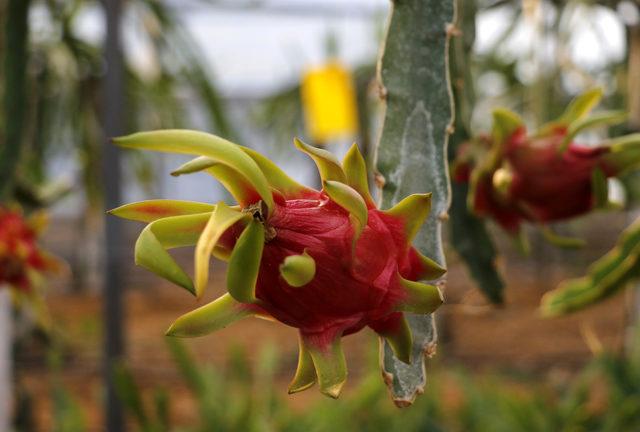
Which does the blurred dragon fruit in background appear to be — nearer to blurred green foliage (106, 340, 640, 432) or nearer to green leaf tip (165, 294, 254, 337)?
green leaf tip (165, 294, 254, 337)

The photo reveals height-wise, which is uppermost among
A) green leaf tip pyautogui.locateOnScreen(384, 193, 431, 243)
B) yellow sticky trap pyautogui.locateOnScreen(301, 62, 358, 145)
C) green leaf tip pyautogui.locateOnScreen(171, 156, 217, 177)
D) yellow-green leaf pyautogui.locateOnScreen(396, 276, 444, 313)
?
green leaf tip pyautogui.locateOnScreen(171, 156, 217, 177)

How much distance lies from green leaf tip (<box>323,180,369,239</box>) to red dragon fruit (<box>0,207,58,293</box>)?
1.61 ft

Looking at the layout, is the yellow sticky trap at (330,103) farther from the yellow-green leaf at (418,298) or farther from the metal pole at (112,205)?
the yellow-green leaf at (418,298)

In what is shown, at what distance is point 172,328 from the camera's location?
0.82ft

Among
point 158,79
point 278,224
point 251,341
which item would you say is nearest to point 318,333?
point 278,224

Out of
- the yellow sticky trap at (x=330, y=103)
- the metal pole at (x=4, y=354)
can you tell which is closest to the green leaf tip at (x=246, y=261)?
the metal pole at (x=4, y=354)

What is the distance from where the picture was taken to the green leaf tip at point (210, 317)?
25 cm

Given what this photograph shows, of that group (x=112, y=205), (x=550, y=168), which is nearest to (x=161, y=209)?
(x=550, y=168)

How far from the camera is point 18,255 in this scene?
672 millimetres

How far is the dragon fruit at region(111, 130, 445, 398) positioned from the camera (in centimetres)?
23

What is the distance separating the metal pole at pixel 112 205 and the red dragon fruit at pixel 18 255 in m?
0.59

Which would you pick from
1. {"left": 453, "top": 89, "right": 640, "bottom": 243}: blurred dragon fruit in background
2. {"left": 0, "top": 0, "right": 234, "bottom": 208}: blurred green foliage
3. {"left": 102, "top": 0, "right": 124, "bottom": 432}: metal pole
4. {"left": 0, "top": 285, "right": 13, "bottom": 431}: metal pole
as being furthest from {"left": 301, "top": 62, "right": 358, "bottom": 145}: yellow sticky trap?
{"left": 453, "top": 89, "right": 640, "bottom": 243}: blurred dragon fruit in background

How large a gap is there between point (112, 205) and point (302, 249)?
111cm

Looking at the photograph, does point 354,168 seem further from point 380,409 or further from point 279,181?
point 380,409
